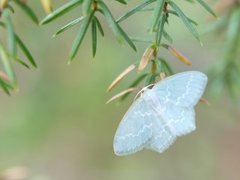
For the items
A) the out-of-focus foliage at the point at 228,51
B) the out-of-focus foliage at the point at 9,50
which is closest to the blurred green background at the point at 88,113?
the out-of-focus foliage at the point at 228,51

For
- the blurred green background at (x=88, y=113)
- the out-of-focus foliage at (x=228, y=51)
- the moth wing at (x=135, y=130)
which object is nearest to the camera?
the moth wing at (x=135, y=130)

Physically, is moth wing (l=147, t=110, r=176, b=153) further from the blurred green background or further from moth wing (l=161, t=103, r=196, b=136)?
the blurred green background

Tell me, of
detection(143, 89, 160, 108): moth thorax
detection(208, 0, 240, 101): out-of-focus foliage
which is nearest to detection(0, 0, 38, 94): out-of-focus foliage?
detection(143, 89, 160, 108): moth thorax

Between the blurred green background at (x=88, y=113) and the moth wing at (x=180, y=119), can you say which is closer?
the moth wing at (x=180, y=119)

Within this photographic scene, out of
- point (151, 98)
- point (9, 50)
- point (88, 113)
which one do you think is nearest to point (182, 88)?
point (151, 98)

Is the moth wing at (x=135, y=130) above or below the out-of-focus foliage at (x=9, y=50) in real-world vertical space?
below

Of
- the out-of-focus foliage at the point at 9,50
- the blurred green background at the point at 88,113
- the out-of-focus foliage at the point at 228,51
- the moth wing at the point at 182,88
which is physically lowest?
the blurred green background at the point at 88,113

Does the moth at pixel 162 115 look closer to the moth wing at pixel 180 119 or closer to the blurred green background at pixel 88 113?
the moth wing at pixel 180 119

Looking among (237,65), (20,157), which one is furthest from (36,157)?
(237,65)

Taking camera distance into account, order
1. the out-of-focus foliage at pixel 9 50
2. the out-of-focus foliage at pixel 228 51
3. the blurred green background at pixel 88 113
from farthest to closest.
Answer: the blurred green background at pixel 88 113, the out-of-focus foliage at pixel 228 51, the out-of-focus foliage at pixel 9 50
